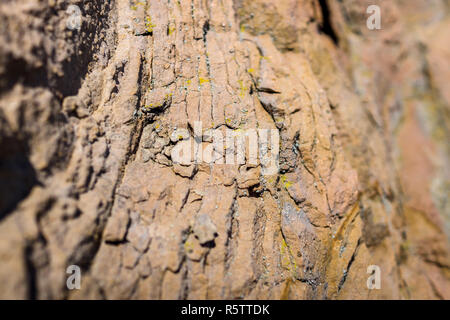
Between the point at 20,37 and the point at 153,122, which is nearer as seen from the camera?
the point at 20,37

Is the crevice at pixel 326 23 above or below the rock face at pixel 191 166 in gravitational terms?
above

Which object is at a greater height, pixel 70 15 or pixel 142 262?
pixel 70 15

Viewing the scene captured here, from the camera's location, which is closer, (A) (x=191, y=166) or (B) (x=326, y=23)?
(A) (x=191, y=166)

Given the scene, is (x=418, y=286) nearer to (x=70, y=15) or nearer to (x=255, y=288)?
(x=255, y=288)

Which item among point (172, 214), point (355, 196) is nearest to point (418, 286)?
point (355, 196)

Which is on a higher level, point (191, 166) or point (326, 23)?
point (326, 23)

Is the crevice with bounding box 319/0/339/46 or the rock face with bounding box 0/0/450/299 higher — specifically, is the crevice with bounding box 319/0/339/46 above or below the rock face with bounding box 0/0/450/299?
above

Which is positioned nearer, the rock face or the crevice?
the rock face

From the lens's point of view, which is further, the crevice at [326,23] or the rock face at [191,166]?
the crevice at [326,23]
